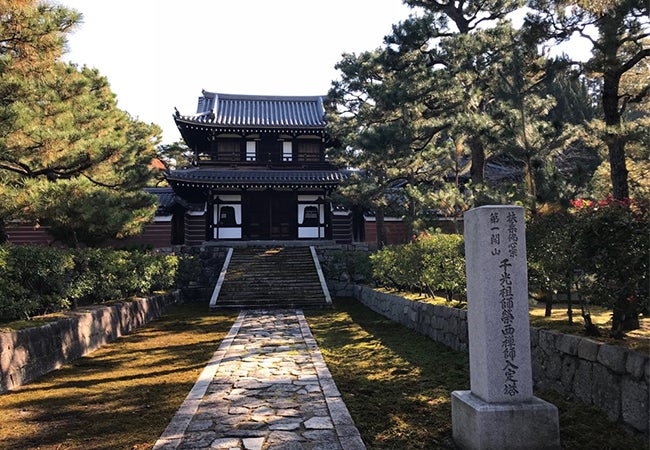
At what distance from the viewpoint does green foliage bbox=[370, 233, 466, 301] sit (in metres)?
9.14

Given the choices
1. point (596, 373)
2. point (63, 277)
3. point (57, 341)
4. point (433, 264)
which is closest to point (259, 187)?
point (433, 264)

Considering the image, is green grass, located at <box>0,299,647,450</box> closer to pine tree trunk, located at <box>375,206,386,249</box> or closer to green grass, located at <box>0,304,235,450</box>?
green grass, located at <box>0,304,235,450</box>

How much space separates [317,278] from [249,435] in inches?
537

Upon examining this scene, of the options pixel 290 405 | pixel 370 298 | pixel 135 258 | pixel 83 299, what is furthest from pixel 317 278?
pixel 290 405

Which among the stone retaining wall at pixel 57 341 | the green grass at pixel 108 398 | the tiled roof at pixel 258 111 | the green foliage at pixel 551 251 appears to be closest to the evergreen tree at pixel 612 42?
the green foliage at pixel 551 251

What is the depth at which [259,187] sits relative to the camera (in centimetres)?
2375

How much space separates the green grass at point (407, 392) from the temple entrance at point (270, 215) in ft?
49.4

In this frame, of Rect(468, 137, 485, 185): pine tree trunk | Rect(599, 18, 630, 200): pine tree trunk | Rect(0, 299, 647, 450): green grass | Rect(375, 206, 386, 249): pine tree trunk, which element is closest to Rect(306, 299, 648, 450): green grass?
Rect(0, 299, 647, 450): green grass

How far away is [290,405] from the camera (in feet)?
17.4

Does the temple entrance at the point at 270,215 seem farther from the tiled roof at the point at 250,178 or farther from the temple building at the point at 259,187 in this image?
the tiled roof at the point at 250,178

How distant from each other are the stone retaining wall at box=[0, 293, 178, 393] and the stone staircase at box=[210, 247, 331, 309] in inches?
195

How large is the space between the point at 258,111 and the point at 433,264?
800 inches

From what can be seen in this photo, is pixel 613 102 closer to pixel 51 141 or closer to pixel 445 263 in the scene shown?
pixel 445 263

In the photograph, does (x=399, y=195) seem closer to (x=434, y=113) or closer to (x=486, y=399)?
(x=434, y=113)
